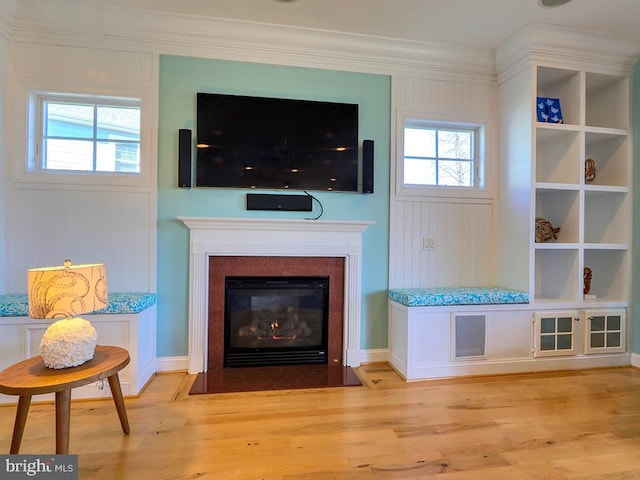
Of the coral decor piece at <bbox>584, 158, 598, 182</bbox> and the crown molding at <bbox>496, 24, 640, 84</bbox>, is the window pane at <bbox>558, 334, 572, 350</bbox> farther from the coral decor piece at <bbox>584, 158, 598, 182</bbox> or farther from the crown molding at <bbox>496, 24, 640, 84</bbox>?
the crown molding at <bbox>496, 24, 640, 84</bbox>

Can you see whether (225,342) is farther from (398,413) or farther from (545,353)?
(545,353)

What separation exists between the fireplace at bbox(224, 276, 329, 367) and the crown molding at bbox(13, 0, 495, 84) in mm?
1827

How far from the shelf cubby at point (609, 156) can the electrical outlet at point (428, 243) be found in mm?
1506

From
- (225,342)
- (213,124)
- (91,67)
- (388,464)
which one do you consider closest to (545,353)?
(388,464)

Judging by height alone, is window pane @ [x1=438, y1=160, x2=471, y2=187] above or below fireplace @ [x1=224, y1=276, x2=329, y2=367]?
above

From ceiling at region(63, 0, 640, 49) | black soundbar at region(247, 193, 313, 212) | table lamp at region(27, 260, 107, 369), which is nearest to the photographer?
table lamp at region(27, 260, 107, 369)

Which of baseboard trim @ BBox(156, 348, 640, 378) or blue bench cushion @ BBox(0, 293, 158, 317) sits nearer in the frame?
blue bench cushion @ BBox(0, 293, 158, 317)

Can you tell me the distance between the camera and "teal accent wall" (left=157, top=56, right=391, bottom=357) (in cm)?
254

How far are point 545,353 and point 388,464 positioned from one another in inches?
73.9

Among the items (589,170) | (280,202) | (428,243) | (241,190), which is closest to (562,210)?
(589,170)

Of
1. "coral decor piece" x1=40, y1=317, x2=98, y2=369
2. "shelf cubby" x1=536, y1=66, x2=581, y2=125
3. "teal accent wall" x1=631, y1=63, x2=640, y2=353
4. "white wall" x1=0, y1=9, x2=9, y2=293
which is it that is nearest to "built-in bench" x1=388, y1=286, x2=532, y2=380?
"teal accent wall" x1=631, y1=63, x2=640, y2=353

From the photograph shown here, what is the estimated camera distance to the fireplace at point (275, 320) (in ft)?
8.63

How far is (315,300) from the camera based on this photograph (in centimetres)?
274

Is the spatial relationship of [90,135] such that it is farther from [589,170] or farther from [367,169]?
[589,170]
